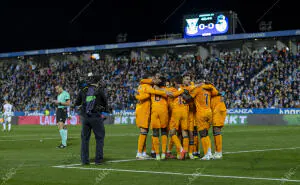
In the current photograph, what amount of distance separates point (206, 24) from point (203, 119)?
145 feet

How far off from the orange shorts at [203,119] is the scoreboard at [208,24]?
4256cm

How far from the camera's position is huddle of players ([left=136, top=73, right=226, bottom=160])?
1443 cm

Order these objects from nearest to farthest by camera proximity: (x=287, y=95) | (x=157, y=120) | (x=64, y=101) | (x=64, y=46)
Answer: (x=157, y=120), (x=64, y=101), (x=287, y=95), (x=64, y=46)

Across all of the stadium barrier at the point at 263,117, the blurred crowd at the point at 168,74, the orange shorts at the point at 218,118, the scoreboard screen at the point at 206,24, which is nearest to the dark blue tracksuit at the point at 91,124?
the orange shorts at the point at 218,118

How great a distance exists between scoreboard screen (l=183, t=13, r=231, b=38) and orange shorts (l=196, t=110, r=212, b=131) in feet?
140

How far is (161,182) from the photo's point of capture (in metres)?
10.3

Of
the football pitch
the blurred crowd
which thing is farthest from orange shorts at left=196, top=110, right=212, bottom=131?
the blurred crowd

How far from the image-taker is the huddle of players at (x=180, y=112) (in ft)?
47.3

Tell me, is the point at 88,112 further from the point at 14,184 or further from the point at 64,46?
the point at 64,46

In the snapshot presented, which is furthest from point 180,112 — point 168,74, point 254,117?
point 254,117

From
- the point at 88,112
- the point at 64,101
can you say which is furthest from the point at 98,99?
the point at 64,101

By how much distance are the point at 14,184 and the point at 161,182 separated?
9.34 ft

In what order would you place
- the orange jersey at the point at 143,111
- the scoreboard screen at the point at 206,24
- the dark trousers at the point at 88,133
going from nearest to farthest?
1. the dark trousers at the point at 88,133
2. the orange jersey at the point at 143,111
3. the scoreboard screen at the point at 206,24

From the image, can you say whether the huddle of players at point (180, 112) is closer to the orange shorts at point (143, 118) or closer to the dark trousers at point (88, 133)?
the orange shorts at point (143, 118)
